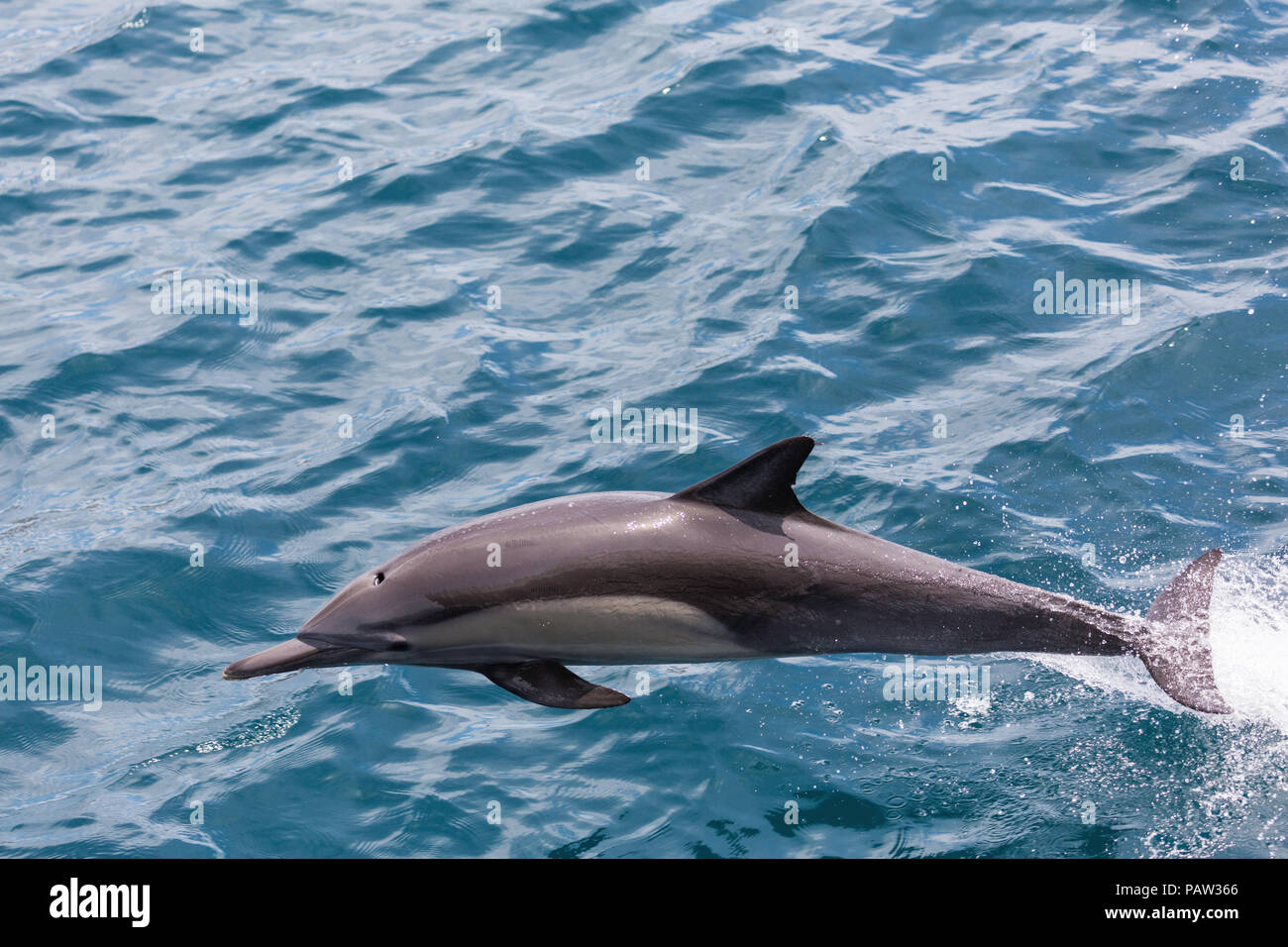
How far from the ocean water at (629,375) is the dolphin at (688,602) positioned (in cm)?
91

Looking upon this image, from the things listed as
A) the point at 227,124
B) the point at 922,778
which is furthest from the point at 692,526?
the point at 227,124

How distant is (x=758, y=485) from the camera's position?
7.25 m

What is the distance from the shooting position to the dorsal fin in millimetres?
7137

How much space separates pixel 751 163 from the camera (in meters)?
15.0

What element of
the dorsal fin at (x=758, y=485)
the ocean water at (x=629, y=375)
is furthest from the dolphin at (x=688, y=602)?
the ocean water at (x=629, y=375)

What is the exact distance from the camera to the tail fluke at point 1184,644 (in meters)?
7.27

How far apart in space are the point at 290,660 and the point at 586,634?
5.16ft

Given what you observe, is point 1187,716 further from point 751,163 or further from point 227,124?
point 227,124

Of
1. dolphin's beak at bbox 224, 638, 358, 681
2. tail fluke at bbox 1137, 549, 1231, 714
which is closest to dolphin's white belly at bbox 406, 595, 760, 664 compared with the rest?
dolphin's beak at bbox 224, 638, 358, 681

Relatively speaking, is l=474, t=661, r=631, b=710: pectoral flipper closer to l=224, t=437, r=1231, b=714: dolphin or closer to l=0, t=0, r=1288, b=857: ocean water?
l=224, t=437, r=1231, b=714: dolphin

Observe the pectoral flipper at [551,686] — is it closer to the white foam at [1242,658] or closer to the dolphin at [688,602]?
the dolphin at [688,602]

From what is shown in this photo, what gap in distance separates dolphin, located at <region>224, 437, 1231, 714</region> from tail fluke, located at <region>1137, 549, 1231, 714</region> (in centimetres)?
1

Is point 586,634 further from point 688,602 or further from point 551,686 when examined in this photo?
point 688,602
